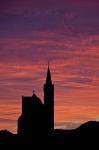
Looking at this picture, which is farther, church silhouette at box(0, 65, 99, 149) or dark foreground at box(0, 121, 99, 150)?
church silhouette at box(0, 65, 99, 149)

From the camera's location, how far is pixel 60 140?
620 feet

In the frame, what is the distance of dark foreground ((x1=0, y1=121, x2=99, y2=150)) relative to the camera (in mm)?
181750

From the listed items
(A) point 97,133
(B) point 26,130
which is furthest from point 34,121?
(A) point 97,133

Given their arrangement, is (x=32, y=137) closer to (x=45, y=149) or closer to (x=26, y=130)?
(x=26, y=130)

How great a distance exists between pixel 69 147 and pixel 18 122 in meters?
20.2

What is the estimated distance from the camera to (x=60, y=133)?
197 m

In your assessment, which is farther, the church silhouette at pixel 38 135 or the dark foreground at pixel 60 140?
the church silhouette at pixel 38 135

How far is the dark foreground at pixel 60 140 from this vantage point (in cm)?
18175

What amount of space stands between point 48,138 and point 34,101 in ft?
28.4

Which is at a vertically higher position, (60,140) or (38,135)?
(38,135)

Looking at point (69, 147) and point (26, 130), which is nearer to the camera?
point (69, 147)

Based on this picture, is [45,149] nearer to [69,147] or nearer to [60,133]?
[69,147]

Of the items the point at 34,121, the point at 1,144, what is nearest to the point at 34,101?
the point at 34,121

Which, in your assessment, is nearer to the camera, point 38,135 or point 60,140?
point 60,140
